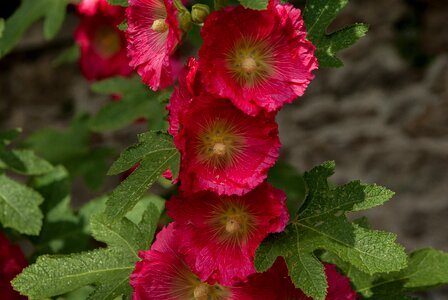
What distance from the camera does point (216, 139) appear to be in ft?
2.83

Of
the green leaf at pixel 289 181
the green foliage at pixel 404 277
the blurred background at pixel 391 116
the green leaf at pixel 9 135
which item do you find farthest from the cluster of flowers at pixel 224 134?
the blurred background at pixel 391 116

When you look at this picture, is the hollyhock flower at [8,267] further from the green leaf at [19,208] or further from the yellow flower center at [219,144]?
the yellow flower center at [219,144]

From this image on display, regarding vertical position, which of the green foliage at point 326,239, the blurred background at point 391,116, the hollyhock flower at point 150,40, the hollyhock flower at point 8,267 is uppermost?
the hollyhock flower at point 150,40

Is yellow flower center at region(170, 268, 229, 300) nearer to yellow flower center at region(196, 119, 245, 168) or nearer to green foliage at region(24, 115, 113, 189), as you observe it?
yellow flower center at region(196, 119, 245, 168)

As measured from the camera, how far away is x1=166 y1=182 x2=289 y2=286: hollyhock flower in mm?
856

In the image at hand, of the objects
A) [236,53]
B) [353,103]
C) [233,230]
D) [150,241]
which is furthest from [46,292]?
[353,103]

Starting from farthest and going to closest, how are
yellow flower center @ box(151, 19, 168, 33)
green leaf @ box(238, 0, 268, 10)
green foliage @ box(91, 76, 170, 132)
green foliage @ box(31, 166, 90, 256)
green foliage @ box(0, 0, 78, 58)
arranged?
green foliage @ box(91, 76, 170, 132)
green foliage @ box(0, 0, 78, 58)
green foliage @ box(31, 166, 90, 256)
yellow flower center @ box(151, 19, 168, 33)
green leaf @ box(238, 0, 268, 10)

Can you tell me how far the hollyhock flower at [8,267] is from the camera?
110 centimetres

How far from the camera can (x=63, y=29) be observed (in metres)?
2.45

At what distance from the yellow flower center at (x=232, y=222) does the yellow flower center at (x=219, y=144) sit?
0.16 feet

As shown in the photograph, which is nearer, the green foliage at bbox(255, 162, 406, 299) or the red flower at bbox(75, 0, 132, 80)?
the green foliage at bbox(255, 162, 406, 299)

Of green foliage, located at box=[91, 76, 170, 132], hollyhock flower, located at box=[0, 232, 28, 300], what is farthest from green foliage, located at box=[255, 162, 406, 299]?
green foliage, located at box=[91, 76, 170, 132]

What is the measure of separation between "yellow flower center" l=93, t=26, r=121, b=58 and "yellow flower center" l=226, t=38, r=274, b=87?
840 millimetres

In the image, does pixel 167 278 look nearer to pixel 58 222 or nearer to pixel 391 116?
pixel 58 222
